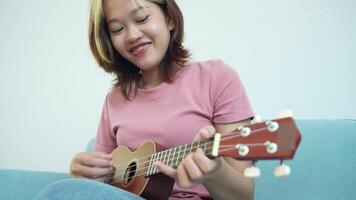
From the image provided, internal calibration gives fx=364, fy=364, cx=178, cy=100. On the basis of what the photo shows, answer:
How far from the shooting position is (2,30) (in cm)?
175

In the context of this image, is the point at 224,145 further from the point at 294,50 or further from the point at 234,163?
the point at 294,50

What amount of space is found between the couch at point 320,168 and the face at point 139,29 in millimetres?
464

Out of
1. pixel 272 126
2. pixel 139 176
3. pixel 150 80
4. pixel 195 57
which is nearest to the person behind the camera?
pixel 272 126

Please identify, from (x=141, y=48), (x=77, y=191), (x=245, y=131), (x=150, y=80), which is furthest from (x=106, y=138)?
(x=245, y=131)

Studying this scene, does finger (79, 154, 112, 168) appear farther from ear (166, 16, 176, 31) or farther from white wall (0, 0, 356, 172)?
white wall (0, 0, 356, 172)

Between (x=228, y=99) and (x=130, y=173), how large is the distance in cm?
30

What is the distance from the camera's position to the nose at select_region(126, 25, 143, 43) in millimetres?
931

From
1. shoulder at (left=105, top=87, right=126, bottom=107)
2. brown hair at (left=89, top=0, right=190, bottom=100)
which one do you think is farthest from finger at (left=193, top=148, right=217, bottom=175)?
shoulder at (left=105, top=87, right=126, bottom=107)

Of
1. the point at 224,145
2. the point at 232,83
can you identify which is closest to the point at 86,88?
the point at 232,83

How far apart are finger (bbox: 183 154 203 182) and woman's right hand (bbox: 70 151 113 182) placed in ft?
1.33

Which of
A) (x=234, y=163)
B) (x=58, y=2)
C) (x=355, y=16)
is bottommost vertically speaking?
(x=234, y=163)

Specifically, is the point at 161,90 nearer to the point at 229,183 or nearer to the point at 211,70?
the point at 211,70

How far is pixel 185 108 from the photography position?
91 cm

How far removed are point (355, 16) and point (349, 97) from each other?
0.89 ft
